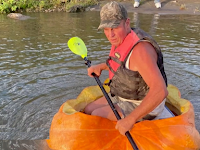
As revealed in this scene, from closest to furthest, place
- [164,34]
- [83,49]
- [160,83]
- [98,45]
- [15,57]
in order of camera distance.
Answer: [160,83]
[83,49]
[15,57]
[98,45]
[164,34]

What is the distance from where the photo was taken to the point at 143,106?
1763 mm

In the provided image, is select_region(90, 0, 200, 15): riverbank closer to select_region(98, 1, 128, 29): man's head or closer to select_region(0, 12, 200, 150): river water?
select_region(0, 12, 200, 150): river water

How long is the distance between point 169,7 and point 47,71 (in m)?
10.2

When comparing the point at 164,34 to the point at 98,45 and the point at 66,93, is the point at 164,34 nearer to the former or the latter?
the point at 98,45

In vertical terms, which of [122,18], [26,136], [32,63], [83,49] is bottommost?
[26,136]

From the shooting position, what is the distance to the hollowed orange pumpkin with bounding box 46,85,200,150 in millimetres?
2049

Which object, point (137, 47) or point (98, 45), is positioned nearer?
point (137, 47)

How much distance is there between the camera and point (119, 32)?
2.02m

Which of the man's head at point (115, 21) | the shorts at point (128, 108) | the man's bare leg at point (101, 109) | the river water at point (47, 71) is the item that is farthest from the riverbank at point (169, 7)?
the man's head at point (115, 21)

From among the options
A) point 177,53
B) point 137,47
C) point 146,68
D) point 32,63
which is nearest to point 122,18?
point 137,47

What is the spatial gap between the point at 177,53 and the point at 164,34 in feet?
6.31

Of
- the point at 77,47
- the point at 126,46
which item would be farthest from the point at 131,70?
the point at 77,47

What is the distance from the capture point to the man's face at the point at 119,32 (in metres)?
1.98

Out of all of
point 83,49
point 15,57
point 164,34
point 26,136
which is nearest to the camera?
point 26,136
